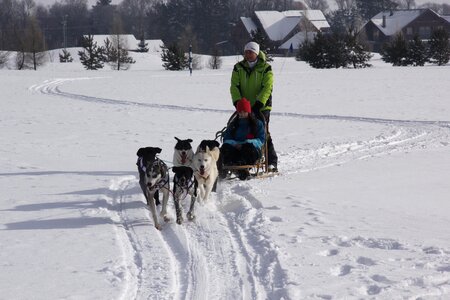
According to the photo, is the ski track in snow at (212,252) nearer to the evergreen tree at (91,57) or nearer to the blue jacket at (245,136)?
the blue jacket at (245,136)

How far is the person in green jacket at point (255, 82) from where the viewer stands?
8.45 meters

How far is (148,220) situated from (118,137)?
6625mm

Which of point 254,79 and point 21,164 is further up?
point 254,79

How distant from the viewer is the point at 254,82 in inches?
337

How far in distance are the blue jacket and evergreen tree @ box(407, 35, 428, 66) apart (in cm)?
4054

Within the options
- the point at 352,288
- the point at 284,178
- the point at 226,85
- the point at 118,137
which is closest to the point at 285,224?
the point at 352,288

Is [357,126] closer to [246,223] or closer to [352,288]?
[246,223]

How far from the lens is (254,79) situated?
855cm

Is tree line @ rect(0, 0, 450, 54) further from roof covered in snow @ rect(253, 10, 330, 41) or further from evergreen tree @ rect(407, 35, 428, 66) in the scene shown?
evergreen tree @ rect(407, 35, 428, 66)

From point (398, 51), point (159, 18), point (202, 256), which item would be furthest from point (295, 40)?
point (202, 256)

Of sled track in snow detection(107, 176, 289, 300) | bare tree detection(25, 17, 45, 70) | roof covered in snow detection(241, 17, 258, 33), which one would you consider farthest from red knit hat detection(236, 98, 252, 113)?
roof covered in snow detection(241, 17, 258, 33)

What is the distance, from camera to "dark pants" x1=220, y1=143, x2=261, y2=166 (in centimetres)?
829

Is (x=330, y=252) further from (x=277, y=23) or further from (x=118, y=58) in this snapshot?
(x=277, y=23)

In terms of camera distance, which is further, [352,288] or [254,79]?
[254,79]
